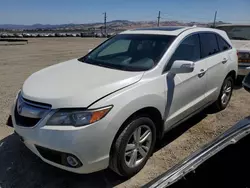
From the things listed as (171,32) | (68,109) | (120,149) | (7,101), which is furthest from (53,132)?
(7,101)

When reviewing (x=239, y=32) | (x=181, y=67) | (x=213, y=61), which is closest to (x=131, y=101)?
(x=181, y=67)

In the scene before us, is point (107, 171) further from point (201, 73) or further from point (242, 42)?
point (242, 42)

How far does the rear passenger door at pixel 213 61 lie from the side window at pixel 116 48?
3.98 ft

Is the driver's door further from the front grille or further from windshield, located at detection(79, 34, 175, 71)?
the front grille

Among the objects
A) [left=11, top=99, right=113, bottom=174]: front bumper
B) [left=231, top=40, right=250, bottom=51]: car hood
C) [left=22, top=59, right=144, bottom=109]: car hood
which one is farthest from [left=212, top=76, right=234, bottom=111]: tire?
[left=11, top=99, right=113, bottom=174]: front bumper

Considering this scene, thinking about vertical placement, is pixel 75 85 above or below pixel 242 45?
below

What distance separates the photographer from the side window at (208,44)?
4.17m

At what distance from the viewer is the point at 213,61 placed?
4.24 meters

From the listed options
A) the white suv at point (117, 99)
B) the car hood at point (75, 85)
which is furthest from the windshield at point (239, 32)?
the car hood at point (75, 85)

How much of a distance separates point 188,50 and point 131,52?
855mm

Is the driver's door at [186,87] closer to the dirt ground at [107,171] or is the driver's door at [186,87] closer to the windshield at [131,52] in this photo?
the windshield at [131,52]

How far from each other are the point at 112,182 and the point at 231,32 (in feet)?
22.2

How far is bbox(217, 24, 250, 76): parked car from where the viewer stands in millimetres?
6375

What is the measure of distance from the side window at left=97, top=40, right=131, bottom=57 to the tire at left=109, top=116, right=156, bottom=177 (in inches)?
55.5
